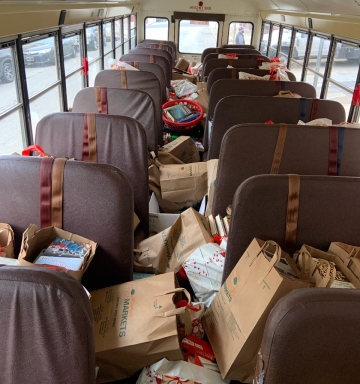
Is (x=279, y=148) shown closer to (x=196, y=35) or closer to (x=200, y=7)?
(x=200, y=7)

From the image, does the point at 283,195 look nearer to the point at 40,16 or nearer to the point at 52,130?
the point at 52,130

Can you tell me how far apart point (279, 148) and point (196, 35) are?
8.84 metres

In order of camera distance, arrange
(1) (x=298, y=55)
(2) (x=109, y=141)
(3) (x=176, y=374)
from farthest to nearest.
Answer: (1) (x=298, y=55), (2) (x=109, y=141), (3) (x=176, y=374)

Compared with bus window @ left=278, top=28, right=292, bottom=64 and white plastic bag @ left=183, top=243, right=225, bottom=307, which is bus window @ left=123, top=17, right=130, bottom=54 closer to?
bus window @ left=278, top=28, right=292, bottom=64

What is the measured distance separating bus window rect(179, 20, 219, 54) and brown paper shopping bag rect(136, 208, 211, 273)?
8.80 metres

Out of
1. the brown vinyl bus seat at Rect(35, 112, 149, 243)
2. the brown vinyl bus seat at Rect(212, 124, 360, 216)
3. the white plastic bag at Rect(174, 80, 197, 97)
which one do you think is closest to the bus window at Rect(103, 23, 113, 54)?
the white plastic bag at Rect(174, 80, 197, 97)

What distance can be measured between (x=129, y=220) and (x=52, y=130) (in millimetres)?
968

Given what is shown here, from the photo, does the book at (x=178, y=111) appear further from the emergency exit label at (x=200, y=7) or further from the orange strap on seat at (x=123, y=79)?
the emergency exit label at (x=200, y=7)

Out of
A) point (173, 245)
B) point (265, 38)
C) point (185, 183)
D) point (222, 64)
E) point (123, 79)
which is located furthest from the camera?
point (265, 38)

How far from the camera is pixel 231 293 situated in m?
1.54

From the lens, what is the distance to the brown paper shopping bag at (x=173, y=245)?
210cm

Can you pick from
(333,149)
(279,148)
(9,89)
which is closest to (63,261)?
(279,148)

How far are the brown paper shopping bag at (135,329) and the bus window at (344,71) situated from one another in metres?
3.25

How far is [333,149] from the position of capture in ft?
7.36
